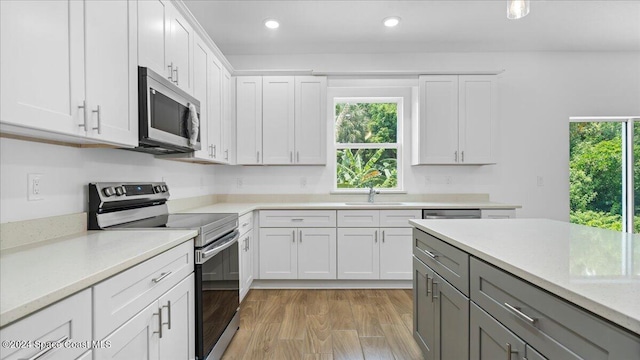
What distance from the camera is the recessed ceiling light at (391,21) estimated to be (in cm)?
317

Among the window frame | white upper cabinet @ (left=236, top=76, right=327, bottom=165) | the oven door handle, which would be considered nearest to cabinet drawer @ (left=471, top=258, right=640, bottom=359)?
the oven door handle

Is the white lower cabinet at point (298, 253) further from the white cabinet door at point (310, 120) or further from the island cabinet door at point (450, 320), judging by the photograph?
the island cabinet door at point (450, 320)

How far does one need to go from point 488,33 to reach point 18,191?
168 inches

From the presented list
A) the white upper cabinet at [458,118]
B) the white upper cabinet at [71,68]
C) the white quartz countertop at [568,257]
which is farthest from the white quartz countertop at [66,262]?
the white upper cabinet at [458,118]

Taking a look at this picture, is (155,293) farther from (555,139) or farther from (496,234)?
(555,139)

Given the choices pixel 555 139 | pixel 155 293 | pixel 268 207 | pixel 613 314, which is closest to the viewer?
pixel 613 314

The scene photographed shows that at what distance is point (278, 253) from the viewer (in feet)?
11.0

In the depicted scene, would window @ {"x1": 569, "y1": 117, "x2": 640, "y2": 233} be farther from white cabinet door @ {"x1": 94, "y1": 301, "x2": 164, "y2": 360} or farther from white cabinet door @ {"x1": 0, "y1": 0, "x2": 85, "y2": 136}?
white cabinet door @ {"x1": 0, "y1": 0, "x2": 85, "y2": 136}

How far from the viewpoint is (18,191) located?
136cm

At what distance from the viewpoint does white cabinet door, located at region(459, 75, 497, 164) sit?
3615mm

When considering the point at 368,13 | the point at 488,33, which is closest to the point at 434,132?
the point at 488,33

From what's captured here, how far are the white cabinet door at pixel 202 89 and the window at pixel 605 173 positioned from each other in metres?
4.43

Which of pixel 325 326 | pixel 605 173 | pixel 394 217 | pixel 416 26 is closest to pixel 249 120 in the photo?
pixel 394 217

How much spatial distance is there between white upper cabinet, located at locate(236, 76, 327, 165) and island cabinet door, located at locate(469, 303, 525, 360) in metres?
2.56
